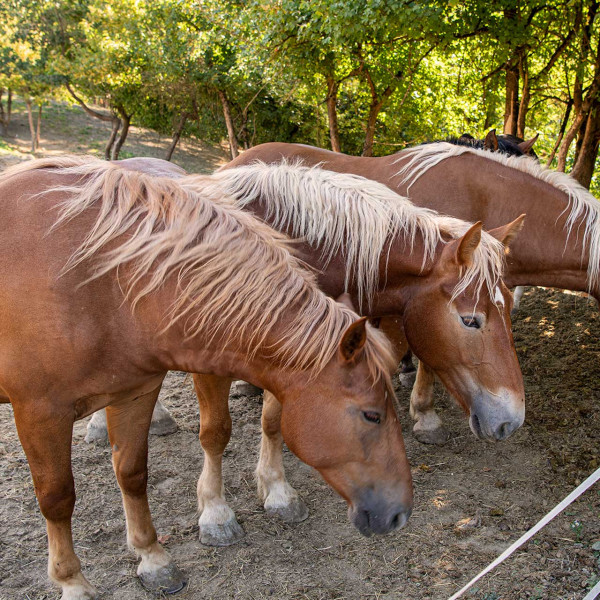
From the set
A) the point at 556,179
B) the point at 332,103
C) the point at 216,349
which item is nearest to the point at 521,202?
the point at 556,179

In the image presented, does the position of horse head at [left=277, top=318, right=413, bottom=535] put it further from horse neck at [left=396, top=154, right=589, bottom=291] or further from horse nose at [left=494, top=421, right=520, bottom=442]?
horse neck at [left=396, top=154, right=589, bottom=291]

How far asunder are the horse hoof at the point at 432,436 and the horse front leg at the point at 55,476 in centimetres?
256

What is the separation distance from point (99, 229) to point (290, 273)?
0.77 meters

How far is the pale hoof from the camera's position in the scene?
414 cm

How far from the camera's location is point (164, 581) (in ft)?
9.06

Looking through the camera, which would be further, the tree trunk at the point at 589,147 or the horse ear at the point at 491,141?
the tree trunk at the point at 589,147

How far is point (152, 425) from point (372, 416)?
2798 mm

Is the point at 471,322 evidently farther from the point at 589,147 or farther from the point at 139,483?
the point at 589,147

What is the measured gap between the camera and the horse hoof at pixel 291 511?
3.31m

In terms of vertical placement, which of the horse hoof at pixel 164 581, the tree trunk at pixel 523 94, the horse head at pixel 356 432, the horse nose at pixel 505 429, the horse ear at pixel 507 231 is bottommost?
the horse hoof at pixel 164 581

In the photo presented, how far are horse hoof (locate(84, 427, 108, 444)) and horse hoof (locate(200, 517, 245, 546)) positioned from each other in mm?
1363

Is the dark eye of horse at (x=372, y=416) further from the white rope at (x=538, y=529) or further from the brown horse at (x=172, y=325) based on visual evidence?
the white rope at (x=538, y=529)

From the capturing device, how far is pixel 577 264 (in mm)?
3846

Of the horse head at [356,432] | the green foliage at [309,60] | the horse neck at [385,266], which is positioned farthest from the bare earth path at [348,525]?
the green foliage at [309,60]
